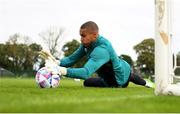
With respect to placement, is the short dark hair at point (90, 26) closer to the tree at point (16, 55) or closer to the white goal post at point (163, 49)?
the white goal post at point (163, 49)

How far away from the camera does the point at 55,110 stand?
450cm

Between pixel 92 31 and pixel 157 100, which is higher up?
pixel 92 31

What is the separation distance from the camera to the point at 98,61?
9.06 metres

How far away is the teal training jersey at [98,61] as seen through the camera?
860cm

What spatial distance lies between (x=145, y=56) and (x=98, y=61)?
88.6 m

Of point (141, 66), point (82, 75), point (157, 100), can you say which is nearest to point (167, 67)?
point (157, 100)

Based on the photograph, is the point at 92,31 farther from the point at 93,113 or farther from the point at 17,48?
the point at 17,48

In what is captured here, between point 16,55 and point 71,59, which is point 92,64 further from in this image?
point 16,55

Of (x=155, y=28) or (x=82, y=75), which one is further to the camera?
(x=82, y=75)

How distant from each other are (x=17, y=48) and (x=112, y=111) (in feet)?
281

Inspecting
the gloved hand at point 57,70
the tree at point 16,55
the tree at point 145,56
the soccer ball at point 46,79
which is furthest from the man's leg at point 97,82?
the tree at point 145,56

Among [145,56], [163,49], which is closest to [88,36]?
[163,49]

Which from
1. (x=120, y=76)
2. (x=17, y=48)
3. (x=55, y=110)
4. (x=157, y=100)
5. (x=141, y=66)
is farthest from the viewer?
(x=141, y=66)

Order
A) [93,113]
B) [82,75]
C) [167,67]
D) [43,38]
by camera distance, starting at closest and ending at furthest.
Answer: [93,113] < [167,67] < [82,75] < [43,38]
